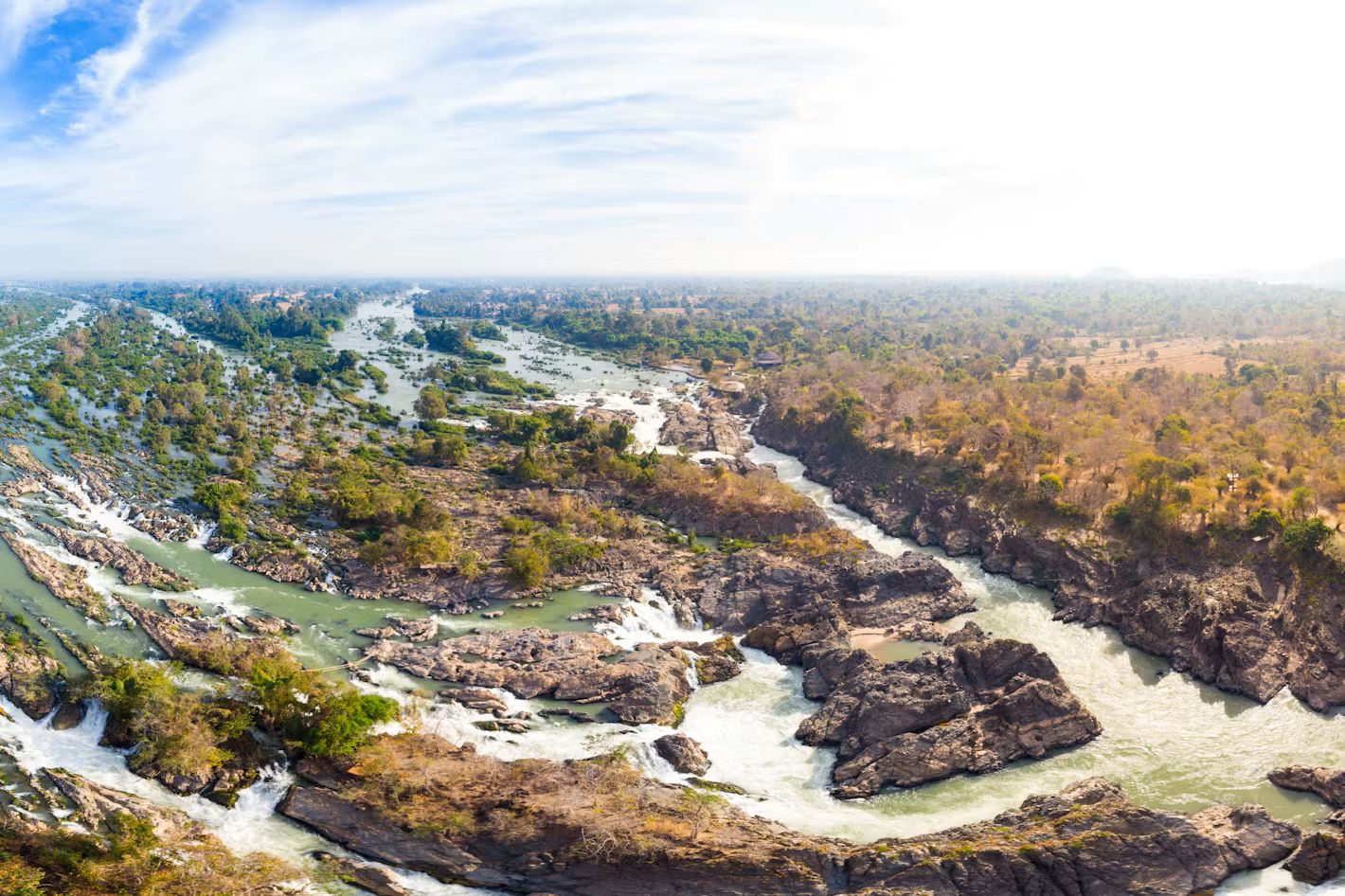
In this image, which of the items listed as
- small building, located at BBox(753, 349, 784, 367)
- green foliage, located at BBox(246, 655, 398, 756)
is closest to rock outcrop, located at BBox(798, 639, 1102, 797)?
green foliage, located at BBox(246, 655, 398, 756)

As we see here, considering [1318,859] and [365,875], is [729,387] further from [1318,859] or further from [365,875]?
[365,875]

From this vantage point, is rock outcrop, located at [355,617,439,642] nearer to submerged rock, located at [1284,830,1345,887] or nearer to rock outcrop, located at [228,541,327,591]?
rock outcrop, located at [228,541,327,591]

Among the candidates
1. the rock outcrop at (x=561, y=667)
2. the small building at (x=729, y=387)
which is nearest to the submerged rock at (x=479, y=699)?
the rock outcrop at (x=561, y=667)

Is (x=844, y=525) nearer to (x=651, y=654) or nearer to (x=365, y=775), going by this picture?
(x=651, y=654)

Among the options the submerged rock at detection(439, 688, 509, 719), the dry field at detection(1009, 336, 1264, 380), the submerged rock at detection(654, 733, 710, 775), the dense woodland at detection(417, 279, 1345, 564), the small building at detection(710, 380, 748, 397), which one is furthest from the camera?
the small building at detection(710, 380, 748, 397)

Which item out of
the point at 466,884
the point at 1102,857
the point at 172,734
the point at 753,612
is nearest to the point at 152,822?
the point at 172,734
